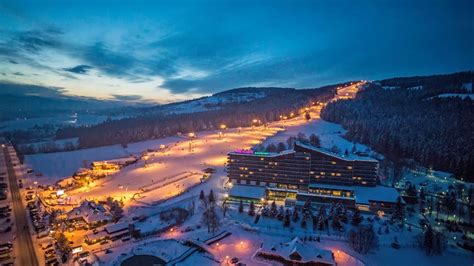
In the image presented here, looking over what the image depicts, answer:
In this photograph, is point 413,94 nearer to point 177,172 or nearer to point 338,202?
point 338,202

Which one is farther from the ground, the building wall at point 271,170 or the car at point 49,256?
the building wall at point 271,170

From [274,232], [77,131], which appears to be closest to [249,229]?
[274,232]

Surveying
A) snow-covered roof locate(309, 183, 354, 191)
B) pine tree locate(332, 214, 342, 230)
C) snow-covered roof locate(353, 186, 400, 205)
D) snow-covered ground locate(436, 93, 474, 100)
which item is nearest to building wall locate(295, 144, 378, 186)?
snow-covered roof locate(309, 183, 354, 191)

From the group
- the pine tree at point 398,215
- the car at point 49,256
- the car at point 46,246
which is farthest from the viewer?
the pine tree at point 398,215

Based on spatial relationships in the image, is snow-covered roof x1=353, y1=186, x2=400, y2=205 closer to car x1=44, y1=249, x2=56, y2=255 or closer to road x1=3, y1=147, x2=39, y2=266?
car x1=44, y1=249, x2=56, y2=255

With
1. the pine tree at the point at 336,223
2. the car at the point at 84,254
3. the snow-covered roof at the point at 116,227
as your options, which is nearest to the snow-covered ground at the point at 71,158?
the snow-covered roof at the point at 116,227

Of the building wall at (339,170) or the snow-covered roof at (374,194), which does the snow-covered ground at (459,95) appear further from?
the snow-covered roof at (374,194)

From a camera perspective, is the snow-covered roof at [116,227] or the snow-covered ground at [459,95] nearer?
the snow-covered roof at [116,227]
